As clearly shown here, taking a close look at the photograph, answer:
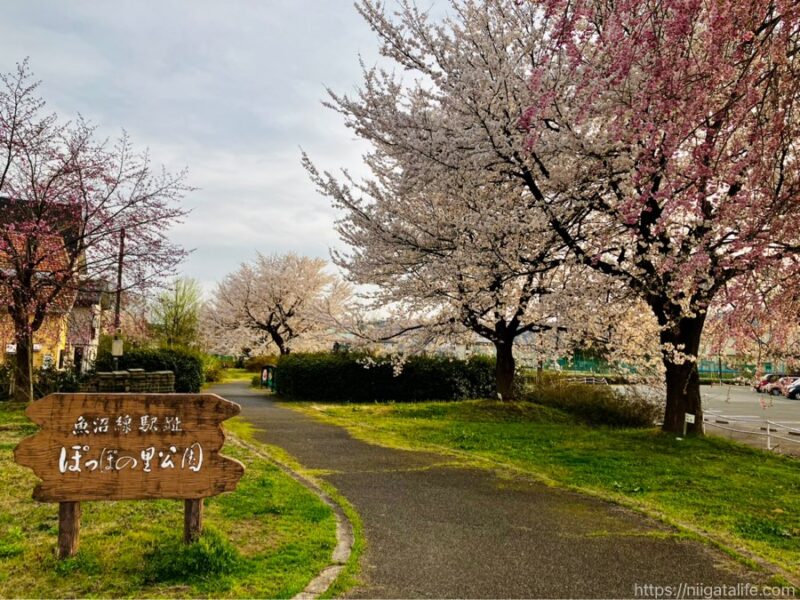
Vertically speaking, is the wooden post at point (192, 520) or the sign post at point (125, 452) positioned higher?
the sign post at point (125, 452)

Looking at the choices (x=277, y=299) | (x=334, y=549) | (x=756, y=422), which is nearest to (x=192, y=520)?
(x=334, y=549)

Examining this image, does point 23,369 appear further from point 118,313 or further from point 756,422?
point 756,422

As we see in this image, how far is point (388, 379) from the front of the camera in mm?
20188

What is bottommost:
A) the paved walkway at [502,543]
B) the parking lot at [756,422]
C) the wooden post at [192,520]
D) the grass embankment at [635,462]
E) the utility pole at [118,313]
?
the parking lot at [756,422]

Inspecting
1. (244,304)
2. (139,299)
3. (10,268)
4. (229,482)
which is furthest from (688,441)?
(244,304)

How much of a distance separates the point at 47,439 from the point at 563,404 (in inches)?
569

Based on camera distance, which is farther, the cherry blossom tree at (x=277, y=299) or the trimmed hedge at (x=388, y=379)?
the cherry blossom tree at (x=277, y=299)

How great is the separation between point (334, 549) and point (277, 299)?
3450 cm

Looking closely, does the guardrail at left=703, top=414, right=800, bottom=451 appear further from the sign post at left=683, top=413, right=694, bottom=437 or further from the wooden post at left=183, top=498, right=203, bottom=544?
the wooden post at left=183, top=498, right=203, bottom=544

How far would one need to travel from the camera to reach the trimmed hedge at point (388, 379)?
784 inches

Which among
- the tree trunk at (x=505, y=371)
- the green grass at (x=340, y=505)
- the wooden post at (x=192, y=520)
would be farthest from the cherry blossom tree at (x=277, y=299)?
the wooden post at (x=192, y=520)

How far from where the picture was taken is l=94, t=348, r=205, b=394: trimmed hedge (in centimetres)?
1955

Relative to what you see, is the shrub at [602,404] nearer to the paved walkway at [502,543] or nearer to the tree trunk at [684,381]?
the tree trunk at [684,381]

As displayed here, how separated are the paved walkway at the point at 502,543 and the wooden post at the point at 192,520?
1.44 m
